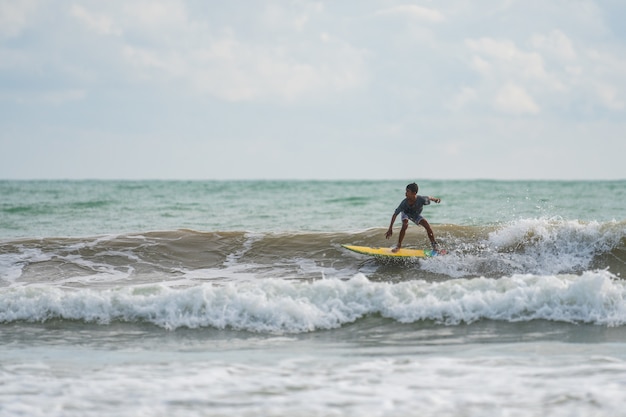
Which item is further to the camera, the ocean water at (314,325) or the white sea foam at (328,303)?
the white sea foam at (328,303)

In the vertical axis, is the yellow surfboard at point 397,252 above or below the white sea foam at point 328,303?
above

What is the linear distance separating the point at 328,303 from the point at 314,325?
25.0 inches

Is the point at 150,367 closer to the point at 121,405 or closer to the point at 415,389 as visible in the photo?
the point at 121,405

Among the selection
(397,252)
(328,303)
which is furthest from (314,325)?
(397,252)

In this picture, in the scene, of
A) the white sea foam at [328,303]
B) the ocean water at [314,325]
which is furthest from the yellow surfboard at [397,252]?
the white sea foam at [328,303]

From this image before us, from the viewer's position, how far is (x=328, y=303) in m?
9.36

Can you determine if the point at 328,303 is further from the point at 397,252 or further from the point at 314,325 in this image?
the point at 397,252

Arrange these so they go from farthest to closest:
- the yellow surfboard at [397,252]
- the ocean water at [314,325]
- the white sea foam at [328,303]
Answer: the yellow surfboard at [397,252]
the white sea foam at [328,303]
the ocean water at [314,325]

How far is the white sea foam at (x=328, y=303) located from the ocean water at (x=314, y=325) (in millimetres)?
26

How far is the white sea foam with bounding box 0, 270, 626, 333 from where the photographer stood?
8.91 m

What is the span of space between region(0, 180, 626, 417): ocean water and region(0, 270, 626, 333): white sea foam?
26mm

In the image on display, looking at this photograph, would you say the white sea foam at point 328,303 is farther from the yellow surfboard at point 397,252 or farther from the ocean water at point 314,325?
the yellow surfboard at point 397,252

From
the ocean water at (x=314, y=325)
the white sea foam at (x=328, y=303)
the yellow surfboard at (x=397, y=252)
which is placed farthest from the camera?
the yellow surfboard at (x=397, y=252)

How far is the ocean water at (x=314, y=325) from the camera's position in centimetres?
589
